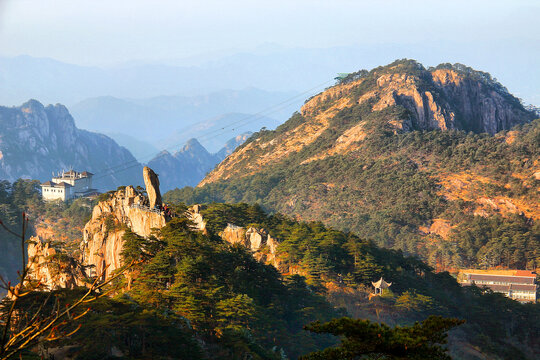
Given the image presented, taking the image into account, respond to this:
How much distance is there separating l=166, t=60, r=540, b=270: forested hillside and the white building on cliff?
16572 millimetres

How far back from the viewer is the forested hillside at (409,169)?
230ft

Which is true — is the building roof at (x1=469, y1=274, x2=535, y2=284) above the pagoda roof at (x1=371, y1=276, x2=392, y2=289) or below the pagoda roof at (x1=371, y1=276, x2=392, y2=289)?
below

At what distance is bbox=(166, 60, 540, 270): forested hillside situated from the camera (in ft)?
230

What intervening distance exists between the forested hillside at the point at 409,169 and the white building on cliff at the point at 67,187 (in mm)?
16572

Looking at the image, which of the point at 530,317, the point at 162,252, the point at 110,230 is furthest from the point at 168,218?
the point at 530,317

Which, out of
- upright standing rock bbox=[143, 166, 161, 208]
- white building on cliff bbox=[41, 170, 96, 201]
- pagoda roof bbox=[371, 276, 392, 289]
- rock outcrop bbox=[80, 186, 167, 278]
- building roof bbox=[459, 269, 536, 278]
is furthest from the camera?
white building on cliff bbox=[41, 170, 96, 201]

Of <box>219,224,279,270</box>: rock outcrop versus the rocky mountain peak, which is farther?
the rocky mountain peak

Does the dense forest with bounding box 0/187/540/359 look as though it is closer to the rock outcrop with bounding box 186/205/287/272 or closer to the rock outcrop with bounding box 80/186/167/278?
the rock outcrop with bounding box 186/205/287/272

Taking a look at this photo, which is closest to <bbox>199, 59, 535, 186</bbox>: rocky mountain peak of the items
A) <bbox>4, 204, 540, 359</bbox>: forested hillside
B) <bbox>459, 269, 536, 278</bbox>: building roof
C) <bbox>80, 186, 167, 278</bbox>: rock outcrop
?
<bbox>459, 269, 536, 278</bbox>: building roof

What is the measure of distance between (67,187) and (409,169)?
56.4m

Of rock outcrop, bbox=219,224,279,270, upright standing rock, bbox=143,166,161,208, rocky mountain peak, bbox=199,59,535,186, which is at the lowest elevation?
rock outcrop, bbox=219,224,279,270

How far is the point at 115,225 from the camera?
38.8m

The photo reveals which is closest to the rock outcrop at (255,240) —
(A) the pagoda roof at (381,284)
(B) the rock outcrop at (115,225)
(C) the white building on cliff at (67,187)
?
(B) the rock outcrop at (115,225)

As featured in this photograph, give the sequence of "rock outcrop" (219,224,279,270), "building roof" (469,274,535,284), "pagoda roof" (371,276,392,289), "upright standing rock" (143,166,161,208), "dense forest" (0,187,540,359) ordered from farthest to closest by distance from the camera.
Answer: "building roof" (469,274,535,284), "rock outcrop" (219,224,279,270), "pagoda roof" (371,276,392,289), "upright standing rock" (143,166,161,208), "dense forest" (0,187,540,359)
